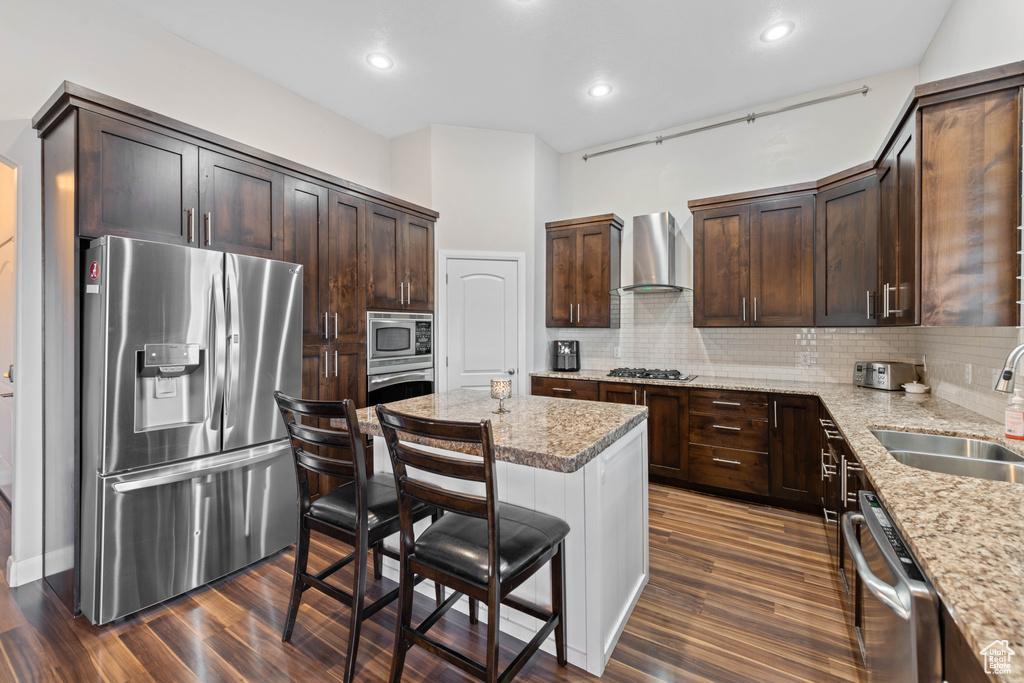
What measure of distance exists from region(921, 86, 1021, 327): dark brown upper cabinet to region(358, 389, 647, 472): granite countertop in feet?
4.42

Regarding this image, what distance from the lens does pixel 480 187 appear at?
169 inches

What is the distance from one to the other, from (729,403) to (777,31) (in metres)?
2.56

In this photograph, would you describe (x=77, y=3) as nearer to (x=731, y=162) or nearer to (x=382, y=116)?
(x=382, y=116)

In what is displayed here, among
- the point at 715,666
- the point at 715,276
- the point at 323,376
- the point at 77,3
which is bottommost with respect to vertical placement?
the point at 715,666

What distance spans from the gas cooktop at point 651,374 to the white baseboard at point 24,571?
157 inches

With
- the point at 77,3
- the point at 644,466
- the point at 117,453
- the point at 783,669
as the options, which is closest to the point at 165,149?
the point at 77,3

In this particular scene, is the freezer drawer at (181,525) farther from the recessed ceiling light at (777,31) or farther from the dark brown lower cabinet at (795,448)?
the recessed ceiling light at (777,31)

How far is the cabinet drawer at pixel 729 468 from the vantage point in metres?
3.37

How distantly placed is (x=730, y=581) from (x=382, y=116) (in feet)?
14.5

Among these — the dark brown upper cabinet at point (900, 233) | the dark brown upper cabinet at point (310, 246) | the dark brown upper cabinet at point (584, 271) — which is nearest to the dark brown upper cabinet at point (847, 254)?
the dark brown upper cabinet at point (900, 233)

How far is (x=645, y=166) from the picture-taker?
4.43m

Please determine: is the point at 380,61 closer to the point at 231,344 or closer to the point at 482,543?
the point at 231,344

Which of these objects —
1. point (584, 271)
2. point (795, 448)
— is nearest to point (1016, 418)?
point (795, 448)

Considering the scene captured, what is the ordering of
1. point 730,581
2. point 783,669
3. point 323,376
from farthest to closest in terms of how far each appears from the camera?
point 323,376, point 730,581, point 783,669
